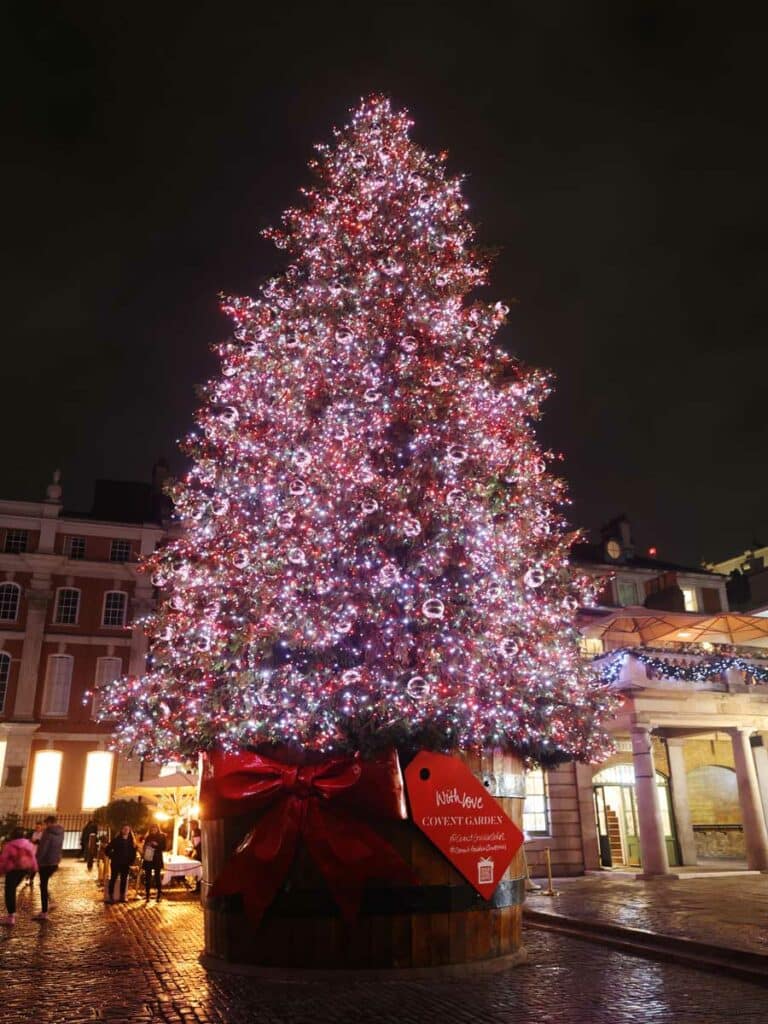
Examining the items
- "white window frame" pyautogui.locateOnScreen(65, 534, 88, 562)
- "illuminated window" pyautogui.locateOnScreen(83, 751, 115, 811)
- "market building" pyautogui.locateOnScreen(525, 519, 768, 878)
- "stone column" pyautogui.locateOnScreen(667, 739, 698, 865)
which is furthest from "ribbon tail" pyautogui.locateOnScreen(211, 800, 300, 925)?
"white window frame" pyautogui.locateOnScreen(65, 534, 88, 562)

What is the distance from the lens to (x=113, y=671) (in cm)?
3944

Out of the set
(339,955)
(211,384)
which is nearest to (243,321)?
(211,384)

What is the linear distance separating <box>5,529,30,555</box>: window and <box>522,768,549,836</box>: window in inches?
1070

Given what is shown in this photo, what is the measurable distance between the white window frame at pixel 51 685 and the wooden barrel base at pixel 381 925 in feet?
107

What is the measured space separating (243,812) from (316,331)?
19.3ft

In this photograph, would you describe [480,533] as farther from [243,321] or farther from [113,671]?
[113,671]

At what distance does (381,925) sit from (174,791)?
47.2 feet

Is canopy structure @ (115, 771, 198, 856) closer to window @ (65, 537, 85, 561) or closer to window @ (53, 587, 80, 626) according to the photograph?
window @ (53, 587, 80, 626)

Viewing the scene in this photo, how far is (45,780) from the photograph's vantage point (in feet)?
121

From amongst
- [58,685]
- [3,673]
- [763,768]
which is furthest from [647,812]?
[3,673]

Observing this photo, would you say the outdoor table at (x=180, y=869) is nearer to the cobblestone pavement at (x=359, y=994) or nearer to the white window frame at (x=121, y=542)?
the cobblestone pavement at (x=359, y=994)

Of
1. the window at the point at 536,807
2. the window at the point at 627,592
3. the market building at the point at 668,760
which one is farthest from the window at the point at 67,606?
the window at the point at 627,592

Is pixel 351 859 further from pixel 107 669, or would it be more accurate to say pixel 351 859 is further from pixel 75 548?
pixel 75 548

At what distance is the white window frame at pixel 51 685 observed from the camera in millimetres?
37938
